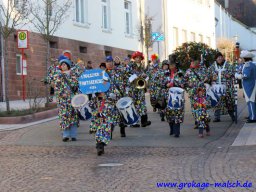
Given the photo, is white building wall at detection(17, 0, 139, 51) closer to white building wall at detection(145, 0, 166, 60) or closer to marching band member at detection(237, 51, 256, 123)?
white building wall at detection(145, 0, 166, 60)

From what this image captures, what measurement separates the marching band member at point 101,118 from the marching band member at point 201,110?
8.81 ft

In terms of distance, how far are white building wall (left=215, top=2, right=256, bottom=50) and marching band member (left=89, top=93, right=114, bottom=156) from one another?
172ft

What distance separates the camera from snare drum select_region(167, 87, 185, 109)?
11203 mm

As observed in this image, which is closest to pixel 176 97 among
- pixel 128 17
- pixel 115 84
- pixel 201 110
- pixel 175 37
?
pixel 201 110

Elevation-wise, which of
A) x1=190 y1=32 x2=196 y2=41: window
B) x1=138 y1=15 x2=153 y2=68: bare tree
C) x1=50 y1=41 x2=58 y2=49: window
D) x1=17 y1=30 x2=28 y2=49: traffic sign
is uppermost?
x1=190 y1=32 x2=196 y2=41: window

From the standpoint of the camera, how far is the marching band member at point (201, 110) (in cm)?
1136

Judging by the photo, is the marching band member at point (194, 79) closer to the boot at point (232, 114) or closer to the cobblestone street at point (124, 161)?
the cobblestone street at point (124, 161)

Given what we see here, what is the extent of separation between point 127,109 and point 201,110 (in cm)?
178

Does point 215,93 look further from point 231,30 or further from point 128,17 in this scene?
point 231,30


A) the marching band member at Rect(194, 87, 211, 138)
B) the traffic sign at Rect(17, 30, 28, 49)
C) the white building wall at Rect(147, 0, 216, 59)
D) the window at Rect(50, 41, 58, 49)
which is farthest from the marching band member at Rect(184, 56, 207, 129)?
the white building wall at Rect(147, 0, 216, 59)

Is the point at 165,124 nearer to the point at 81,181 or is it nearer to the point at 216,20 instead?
the point at 81,181

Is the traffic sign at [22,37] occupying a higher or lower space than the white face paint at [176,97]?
higher

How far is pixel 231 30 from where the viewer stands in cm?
6706

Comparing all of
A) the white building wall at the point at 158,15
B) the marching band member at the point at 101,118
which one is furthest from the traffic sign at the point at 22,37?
the white building wall at the point at 158,15
